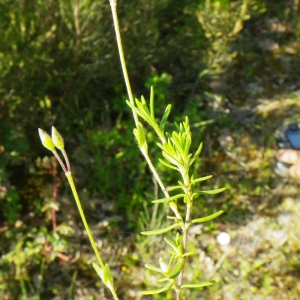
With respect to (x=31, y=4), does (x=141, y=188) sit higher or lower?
lower

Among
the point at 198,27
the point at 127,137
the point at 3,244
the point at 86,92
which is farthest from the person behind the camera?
the point at 198,27

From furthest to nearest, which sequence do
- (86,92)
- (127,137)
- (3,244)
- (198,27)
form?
(198,27), (86,92), (127,137), (3,244)

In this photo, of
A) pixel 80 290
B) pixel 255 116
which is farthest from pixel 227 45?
pixel 80 290

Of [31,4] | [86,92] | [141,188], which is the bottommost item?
[141,188]

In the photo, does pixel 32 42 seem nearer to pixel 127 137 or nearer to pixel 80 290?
pixel 127 137

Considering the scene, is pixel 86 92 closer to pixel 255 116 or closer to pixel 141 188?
pixel 141 188

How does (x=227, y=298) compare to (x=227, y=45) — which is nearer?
(x=227, y=298)

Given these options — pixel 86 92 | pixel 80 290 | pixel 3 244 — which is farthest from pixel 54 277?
pixel 86 92
